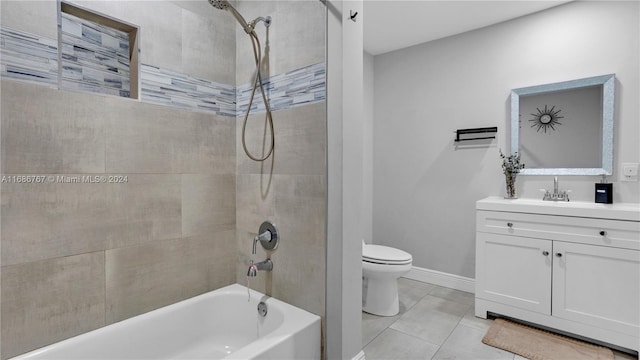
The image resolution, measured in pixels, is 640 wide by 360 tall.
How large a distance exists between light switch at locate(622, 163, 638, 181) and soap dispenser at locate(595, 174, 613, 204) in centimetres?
12

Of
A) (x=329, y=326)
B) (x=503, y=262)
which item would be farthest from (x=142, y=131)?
(x=503, y=262)

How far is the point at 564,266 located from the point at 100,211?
2.81 m

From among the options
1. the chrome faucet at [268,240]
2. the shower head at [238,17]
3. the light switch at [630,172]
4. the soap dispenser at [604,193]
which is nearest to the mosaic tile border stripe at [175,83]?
the shower head at [238,17]

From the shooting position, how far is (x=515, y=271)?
2.25m

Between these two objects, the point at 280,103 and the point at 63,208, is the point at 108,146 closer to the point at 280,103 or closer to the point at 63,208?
the point at 63,208

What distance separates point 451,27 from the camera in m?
2.81

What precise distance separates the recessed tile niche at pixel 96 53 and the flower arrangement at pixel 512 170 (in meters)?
2.77

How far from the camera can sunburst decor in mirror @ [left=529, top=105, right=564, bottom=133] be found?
249 cm

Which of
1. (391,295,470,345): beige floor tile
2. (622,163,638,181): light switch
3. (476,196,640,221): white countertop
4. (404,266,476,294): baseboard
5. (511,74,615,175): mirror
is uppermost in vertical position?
(511,74,615,175): mirror

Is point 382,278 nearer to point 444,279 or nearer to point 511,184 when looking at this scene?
point 444,279

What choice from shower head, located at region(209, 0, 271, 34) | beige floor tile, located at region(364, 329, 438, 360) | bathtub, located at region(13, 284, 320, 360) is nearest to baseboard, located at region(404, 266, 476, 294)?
beige floor tile, located at region(364, 329, 438, 360)

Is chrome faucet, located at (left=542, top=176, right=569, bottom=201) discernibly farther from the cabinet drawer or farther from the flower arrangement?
the cabinet drawer

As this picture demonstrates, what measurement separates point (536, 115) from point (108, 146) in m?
3.07

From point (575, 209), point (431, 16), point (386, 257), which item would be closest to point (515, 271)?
point (575, 209)
